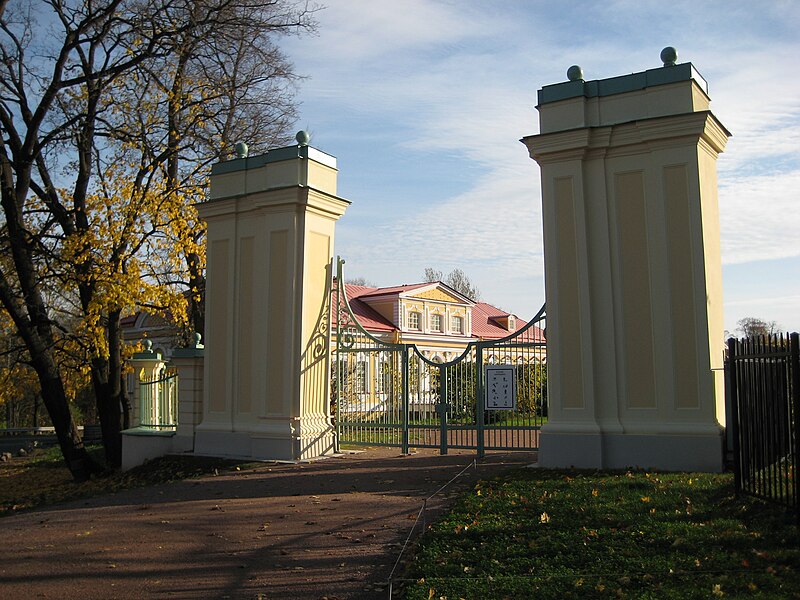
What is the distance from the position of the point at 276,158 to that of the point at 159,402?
17.7 feet

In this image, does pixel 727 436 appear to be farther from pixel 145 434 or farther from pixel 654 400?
pixel 145 434

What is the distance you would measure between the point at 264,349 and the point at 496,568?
25.0 ft

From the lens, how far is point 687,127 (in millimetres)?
10016

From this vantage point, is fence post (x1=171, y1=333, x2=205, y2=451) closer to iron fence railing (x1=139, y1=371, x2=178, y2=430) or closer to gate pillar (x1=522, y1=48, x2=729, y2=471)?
iron fence railing (x1=139, y1=371, x2=178, y2=430)

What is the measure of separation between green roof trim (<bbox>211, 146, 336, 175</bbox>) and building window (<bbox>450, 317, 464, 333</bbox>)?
25.7m

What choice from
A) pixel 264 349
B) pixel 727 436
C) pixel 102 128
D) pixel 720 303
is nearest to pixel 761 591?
pixel 727 436

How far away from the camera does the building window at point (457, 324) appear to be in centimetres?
3881

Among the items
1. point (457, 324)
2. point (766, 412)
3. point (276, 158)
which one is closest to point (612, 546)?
point (766, 412)

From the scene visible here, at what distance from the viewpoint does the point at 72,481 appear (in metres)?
15.9

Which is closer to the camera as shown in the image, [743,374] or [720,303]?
[743,374]

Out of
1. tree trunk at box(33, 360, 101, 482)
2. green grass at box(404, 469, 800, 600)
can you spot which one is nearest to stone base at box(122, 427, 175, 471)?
tree trunk at box(33, 360, 101, 482)

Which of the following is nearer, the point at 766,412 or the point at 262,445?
the point at 766,412

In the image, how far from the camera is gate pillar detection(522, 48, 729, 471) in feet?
32.3

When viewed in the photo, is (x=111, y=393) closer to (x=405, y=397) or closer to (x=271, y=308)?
(x=271, y=308)
